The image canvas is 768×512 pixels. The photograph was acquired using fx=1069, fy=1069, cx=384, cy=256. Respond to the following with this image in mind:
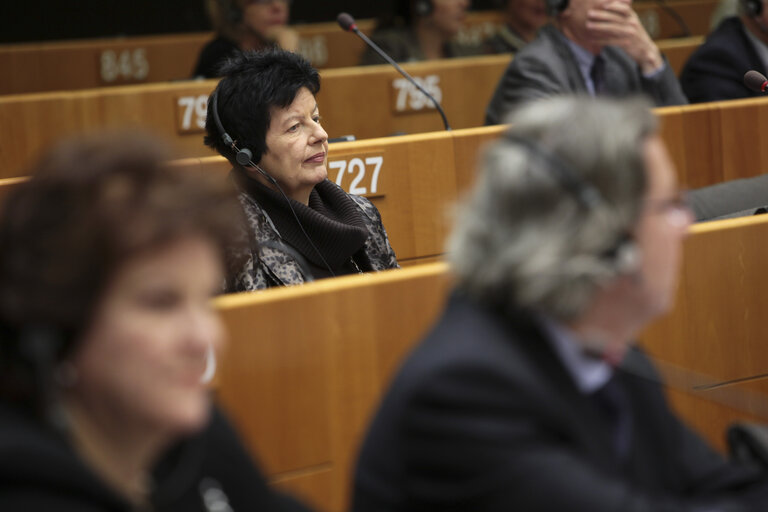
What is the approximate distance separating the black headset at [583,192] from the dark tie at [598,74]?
2947 mm

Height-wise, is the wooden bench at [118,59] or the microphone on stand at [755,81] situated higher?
the wooden bench at [118,59]

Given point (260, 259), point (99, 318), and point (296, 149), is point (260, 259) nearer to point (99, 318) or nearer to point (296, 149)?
point (296, 149)

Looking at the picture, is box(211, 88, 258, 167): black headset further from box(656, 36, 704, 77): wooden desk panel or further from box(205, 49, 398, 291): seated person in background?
box(656, 36, 704, 77): wooden desk panel

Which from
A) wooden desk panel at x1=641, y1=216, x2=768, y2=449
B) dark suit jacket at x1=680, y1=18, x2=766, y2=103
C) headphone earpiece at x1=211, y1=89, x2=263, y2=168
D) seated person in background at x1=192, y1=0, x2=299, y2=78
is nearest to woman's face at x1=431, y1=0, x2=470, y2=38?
seated person in background at x1=192, y1=0, x2=299, y2=78

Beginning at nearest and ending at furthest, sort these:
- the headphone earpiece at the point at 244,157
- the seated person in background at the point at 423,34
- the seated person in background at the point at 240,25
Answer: the headphone earpiece at the point at 244,157
the seated person in background at the point at 240,25
the seated person in background at the point at 423,34

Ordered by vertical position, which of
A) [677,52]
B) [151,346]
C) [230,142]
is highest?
[677,52]

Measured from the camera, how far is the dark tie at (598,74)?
163 inches

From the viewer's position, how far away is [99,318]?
1.08 m

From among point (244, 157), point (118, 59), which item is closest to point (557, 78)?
point (244, 157)

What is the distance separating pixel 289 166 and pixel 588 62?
1757 mm

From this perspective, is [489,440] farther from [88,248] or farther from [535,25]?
[535,25]

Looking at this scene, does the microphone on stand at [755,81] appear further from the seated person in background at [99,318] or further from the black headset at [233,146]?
the seated person in background at [99,318]

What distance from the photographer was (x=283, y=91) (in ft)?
9.30

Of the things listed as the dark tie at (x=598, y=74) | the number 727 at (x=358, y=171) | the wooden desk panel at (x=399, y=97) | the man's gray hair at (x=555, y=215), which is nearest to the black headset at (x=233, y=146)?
the number 727 at (x=358, y=171)
